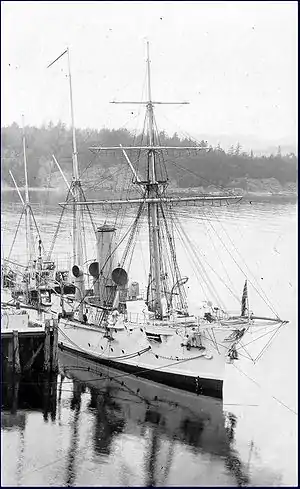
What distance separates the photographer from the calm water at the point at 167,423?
1827cm

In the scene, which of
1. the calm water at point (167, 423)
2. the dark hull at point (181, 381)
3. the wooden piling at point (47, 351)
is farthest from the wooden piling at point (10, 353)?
the dark hull at point (181, 381)

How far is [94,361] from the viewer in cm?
2953

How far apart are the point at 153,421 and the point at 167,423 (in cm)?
49

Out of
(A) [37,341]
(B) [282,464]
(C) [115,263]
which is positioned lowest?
(B) [282,464]

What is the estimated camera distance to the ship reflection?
1892 centimetres

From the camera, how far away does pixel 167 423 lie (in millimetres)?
22062

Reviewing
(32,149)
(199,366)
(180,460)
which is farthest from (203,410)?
(32,149)

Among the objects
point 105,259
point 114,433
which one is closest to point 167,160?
point 105,259

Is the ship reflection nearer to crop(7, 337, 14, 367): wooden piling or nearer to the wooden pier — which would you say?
the wooden pier

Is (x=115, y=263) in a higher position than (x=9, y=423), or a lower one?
higher

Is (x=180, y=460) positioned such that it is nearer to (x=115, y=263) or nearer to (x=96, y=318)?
(x=96, y=318)

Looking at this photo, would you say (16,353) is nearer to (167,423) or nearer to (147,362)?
(147,362)

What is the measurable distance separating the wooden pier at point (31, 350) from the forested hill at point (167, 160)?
9.41m

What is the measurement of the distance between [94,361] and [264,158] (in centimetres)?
1234
